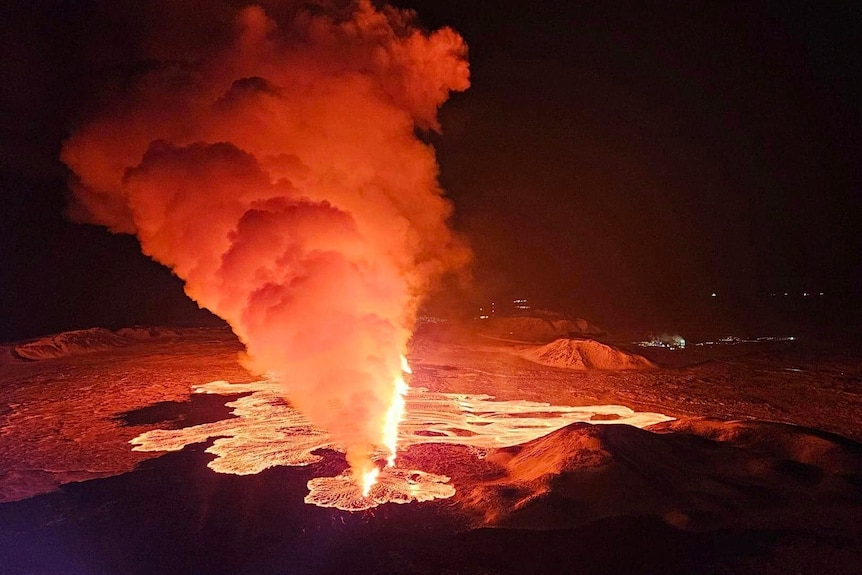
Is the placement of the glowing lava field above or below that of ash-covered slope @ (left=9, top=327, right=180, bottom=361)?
below

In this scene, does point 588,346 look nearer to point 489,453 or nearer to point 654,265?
point 489,453

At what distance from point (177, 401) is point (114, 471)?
681 centimetres

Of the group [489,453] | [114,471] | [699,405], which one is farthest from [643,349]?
[114,471]

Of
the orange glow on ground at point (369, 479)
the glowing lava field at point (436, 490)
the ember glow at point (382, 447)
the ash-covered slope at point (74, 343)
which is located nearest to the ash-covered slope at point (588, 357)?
the glowing lava field at point (436, 490)

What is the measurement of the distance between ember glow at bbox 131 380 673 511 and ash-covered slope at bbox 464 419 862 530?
1708mm

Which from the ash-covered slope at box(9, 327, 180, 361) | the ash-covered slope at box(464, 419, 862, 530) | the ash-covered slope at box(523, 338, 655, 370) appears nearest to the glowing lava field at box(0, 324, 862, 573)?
the ash-covered slope at box(464, 419, 862, 530)

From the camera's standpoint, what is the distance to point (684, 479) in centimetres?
1013

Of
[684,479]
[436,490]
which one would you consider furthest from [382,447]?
[684,479]

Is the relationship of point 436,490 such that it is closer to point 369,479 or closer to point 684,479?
point 369,479

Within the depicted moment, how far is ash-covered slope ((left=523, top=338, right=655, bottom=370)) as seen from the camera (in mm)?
25578

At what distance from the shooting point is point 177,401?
17953mm

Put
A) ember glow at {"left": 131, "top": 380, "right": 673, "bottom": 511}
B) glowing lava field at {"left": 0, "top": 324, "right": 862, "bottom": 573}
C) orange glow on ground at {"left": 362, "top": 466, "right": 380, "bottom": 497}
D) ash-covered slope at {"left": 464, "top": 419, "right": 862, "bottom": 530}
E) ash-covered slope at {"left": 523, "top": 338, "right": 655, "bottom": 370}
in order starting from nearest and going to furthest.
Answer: glowing lava field at {"left": 0, "top": 324, "right": 862, "bottom": 573} < ash-covered slope at {"left": 464, "top": 419, "right": 862, "bottom": 530} < orange glow on ground at {"left": 362, "top": 466, "right": 380, "bottom": 497} < ember glow at {"left": 131, "top": 380, "right": 673, "bottom": 511} < ash-covered slope at {"left": 523, "top": 338, "right": 655, "bottom": 370}

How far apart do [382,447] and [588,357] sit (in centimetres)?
1613

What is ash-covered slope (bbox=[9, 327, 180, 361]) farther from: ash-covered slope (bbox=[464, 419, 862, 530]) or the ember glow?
ash-covered slope (bbox=[464, 419, 862, 530])
